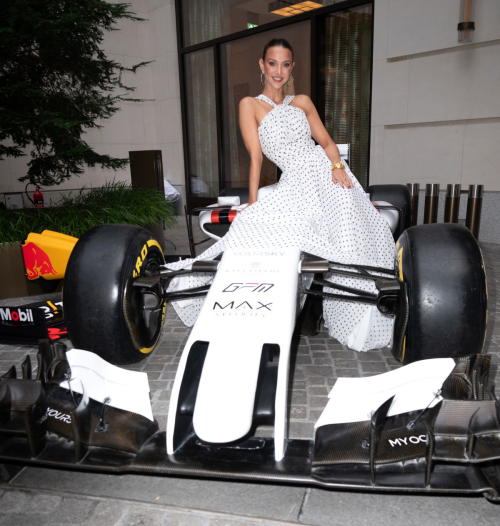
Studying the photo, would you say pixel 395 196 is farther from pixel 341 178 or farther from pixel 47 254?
pixel 47 254

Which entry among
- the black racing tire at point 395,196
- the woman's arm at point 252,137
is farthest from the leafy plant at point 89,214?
the black racing tire at point 395,196

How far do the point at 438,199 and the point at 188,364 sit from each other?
18.7 ft

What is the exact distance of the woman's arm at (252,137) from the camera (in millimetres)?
2936

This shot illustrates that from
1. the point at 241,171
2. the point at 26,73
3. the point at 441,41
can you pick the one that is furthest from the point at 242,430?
the point at 241,171

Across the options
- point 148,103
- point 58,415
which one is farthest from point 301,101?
point 148,103

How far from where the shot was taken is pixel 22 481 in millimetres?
1650

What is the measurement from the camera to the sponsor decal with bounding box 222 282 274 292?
1805 mm

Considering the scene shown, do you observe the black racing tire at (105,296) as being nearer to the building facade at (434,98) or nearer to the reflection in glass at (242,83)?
the building facade at (434,98)

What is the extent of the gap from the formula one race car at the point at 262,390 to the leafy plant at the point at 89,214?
8.45 feet

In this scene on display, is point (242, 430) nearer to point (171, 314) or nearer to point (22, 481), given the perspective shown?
point (22, 481)

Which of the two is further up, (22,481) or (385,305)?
(385,305)

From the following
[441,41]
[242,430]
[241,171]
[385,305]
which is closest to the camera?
[242,430]

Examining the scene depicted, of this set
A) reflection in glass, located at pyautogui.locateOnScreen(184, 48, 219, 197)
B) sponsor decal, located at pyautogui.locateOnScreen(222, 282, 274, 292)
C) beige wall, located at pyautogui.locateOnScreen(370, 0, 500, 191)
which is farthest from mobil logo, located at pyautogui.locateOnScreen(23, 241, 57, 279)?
reflection in glass, located at pyautogui.locateOnScreen(184, 48, 219, 197)

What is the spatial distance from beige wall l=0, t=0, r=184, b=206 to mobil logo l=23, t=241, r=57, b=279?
7.56m
